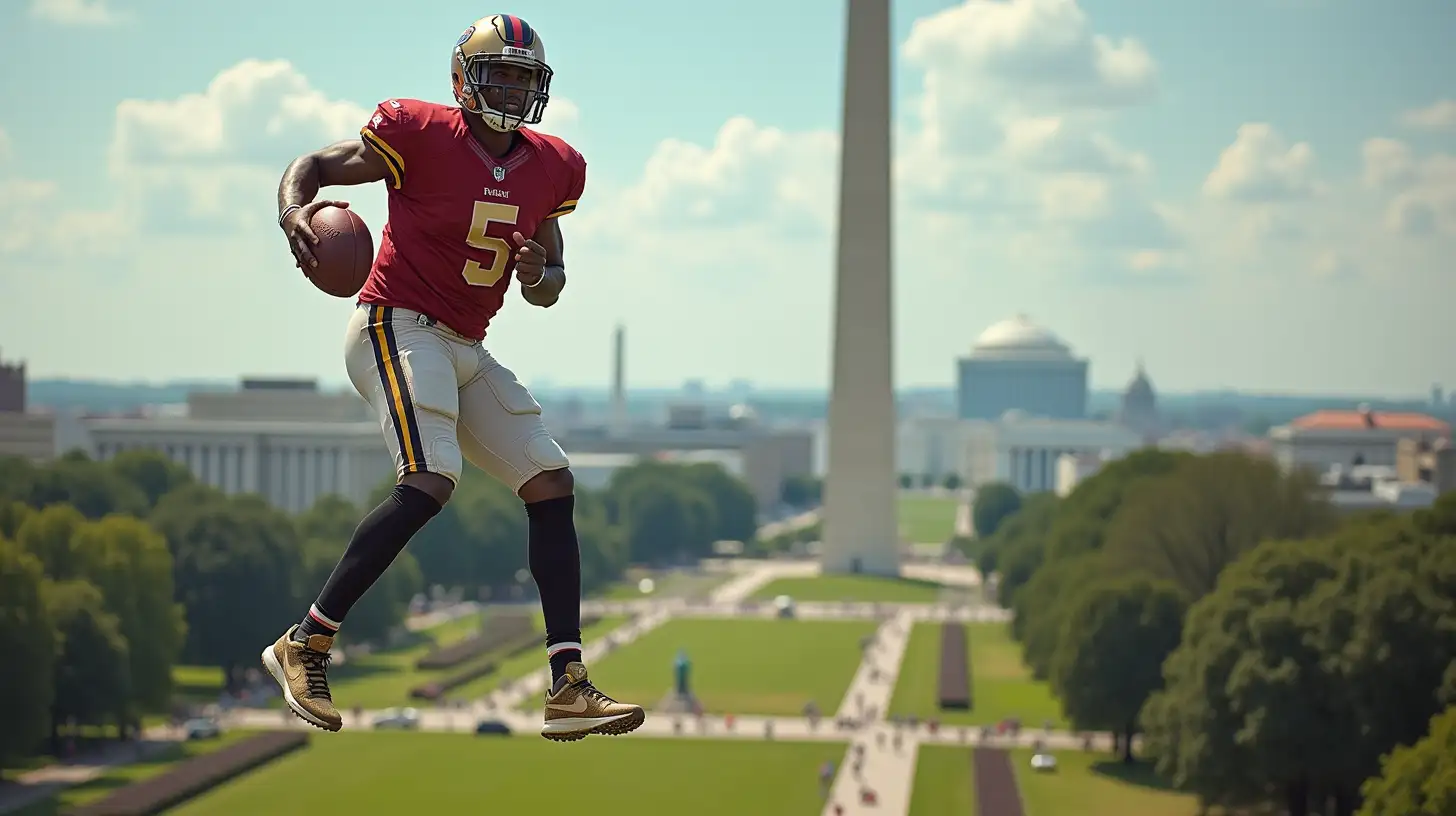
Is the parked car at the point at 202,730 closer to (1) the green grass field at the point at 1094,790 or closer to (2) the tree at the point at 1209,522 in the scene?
(1) the green grass field at the point at 1094,790

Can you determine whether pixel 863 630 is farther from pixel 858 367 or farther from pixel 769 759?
pixel 769 759

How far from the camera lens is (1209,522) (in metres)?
72.6

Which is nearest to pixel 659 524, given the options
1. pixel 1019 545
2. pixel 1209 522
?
pixel 1019 545

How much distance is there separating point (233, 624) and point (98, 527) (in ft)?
29.7

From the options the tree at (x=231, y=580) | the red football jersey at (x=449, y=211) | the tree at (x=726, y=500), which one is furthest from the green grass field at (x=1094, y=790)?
the tree at (x=726, y=500)

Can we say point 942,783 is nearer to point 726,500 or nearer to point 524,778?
point 524,778

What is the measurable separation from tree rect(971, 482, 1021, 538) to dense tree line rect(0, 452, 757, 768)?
3260cm

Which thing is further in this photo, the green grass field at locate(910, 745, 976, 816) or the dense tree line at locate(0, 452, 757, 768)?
the dense tree line at locate(0, 452, 757, 768)

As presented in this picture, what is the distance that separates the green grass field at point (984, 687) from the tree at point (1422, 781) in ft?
92.7

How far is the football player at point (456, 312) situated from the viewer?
31.7ft

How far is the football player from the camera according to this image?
9.66 m

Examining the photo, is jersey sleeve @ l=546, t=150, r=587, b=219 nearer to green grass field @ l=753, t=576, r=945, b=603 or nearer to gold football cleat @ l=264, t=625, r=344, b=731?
gold football cleat @ l=264, t=625, r=344, b=731

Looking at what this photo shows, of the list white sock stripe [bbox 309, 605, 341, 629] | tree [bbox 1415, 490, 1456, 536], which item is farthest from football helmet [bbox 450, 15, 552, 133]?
tree [bbox 1415, 490, 1456, 536]

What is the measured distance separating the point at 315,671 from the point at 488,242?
213cm
